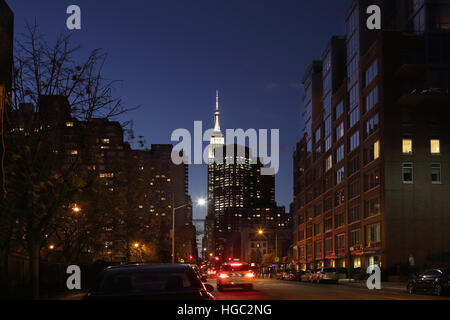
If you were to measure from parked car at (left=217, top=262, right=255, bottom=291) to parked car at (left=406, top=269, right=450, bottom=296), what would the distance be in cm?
919

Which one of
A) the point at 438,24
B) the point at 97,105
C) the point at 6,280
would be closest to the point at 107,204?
the point at 6,280

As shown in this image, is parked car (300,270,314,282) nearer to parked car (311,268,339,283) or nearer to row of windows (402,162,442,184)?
parked car (311,268,339,283)

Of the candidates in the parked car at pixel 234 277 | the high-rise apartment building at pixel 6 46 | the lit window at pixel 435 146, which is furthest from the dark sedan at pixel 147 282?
the lit window at pixel 435 146

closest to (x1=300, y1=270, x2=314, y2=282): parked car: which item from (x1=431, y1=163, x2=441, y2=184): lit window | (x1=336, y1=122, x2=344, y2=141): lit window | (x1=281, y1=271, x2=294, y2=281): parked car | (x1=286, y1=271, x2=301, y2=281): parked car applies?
(x1=286, y1=271, x2=301, y2=281): parked car

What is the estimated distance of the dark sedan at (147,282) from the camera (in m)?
8.41

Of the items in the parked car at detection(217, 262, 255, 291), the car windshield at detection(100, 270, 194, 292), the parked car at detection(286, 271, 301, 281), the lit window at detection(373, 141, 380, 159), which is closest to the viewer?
the car windshield at detection(100, 270, 194, 292)

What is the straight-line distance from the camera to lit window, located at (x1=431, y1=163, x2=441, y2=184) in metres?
67.7

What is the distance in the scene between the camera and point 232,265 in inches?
1312

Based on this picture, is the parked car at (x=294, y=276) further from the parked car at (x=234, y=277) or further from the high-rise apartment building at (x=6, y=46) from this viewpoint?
the high-rise apartment building at (x=6, y=46)

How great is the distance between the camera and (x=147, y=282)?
884 centimetres

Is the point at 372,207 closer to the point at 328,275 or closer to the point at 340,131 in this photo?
the point at 340,131

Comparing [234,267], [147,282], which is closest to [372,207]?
[234,267]
